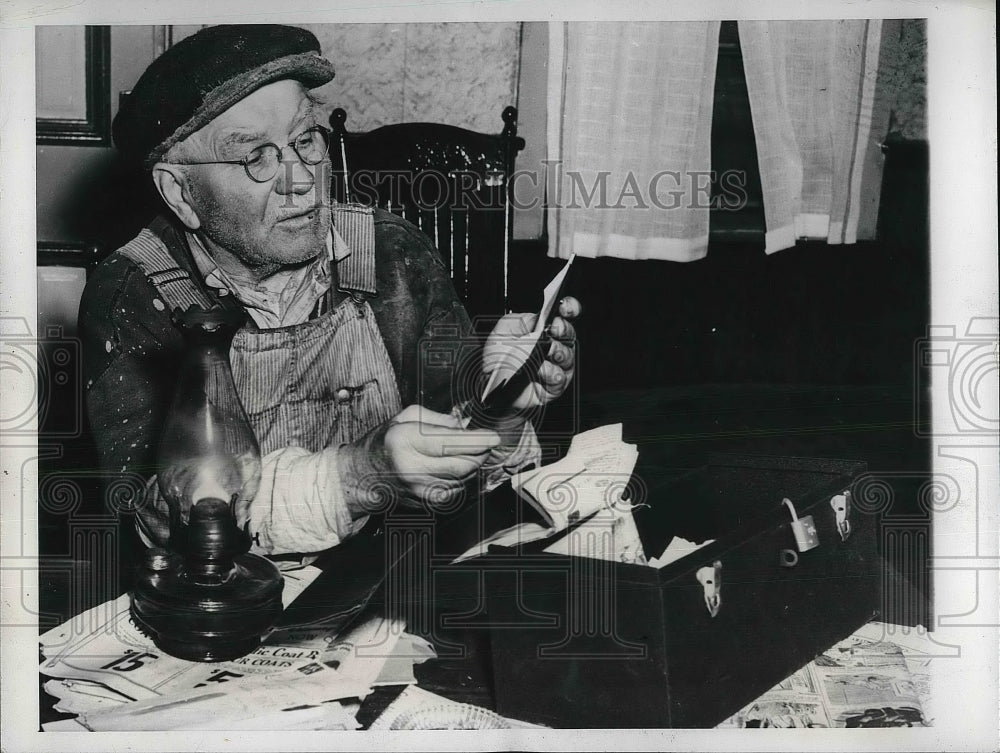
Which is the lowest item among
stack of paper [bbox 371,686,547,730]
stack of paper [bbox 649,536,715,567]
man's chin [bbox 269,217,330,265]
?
stack of paper [bbox 371,686,547,730]

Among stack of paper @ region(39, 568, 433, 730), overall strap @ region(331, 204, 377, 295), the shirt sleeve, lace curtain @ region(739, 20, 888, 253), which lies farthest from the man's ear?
lace curtain @ region(739, 20, 888, 253)

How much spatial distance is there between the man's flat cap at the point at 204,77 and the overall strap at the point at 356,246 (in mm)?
275

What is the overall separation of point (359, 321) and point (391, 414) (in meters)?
0.21

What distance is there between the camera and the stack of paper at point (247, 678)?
1.94 m

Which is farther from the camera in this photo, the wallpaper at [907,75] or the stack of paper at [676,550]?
the wallpaper at [907,75]

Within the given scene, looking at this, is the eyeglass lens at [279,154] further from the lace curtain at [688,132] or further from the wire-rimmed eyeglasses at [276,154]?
the lace curtain at [688,132]

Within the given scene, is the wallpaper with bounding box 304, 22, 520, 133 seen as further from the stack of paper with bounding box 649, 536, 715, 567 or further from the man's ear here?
the stack of paper with bounding box 649, 536, 715, 567

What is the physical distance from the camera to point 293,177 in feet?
6.35

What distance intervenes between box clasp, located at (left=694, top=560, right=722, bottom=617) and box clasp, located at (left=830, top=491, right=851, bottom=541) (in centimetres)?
29

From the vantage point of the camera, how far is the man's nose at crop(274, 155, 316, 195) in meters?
1.93

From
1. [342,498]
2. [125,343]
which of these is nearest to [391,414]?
[342,498]

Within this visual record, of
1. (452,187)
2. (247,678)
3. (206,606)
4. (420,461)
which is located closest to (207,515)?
(206,606)

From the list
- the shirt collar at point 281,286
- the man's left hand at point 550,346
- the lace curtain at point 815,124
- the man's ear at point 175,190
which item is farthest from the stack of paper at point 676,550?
the man's ear at point 175,190

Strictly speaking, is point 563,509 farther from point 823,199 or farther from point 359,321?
point 823,199
